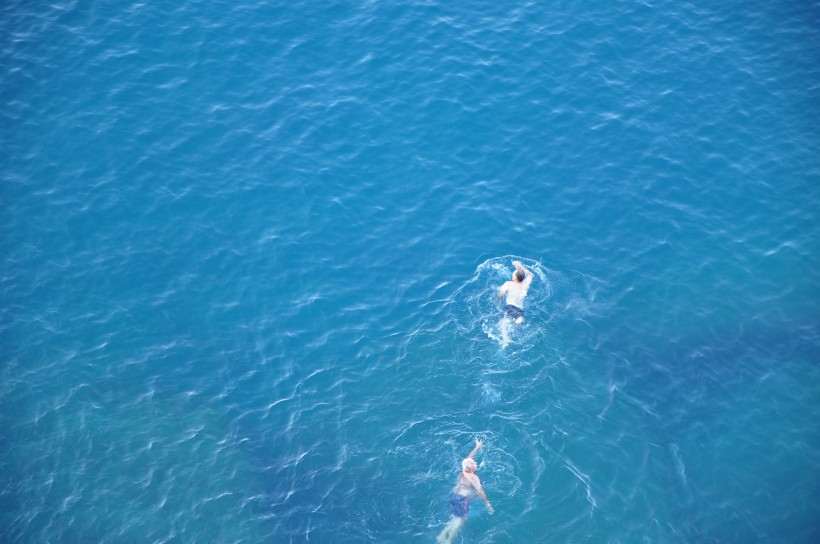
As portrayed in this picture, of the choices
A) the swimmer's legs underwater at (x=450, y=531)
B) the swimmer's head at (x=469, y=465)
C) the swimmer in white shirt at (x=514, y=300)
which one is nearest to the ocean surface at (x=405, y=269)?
the swimmer's legs underwater at (x=450, y=531)

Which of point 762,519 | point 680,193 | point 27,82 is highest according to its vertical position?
point 27,82

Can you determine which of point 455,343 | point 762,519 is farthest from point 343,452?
point 762,519

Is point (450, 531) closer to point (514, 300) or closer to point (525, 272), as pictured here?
point (514, 300)

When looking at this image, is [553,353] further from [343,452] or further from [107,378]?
[107,378]

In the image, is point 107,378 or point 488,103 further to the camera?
point 488,103

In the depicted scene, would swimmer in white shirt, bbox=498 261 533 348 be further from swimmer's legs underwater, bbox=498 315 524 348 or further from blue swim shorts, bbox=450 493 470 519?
blue swim shorts, bbox=450 493 470 519
